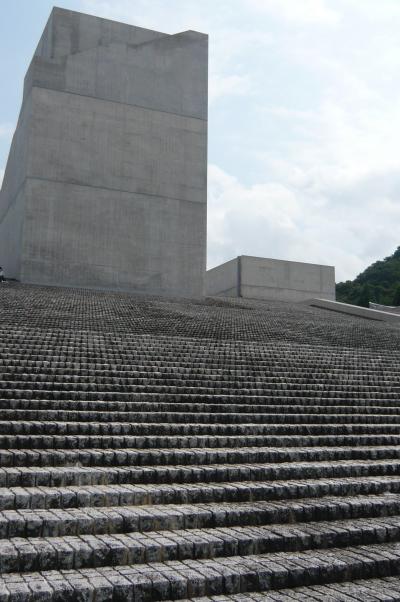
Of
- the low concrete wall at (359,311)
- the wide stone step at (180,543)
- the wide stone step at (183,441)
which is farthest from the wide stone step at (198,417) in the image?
the low concrete wall at (359,311)

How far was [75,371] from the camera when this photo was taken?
23.8 feet

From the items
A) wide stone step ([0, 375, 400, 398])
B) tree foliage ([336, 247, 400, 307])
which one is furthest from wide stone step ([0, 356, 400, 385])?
tree foliage ([336, 247, 400, 307])

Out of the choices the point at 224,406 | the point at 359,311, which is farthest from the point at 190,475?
the point at 359,311

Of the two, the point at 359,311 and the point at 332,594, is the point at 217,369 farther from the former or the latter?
the point at 359,311

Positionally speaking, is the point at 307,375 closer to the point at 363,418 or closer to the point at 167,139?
the point at 363,418

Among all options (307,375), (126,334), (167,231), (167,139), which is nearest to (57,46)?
(167,139)

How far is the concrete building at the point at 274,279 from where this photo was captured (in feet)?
107

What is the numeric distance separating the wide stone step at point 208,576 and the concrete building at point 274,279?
28.7 m

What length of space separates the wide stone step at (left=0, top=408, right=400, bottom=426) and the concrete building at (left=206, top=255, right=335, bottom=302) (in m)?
25.3

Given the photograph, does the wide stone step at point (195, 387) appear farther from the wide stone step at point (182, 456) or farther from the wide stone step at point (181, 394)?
the wide stone step at point (182, 456)

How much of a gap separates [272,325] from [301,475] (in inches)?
404

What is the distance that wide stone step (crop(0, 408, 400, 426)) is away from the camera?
559 cm

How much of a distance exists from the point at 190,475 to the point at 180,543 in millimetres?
1113

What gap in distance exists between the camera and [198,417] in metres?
6.25
